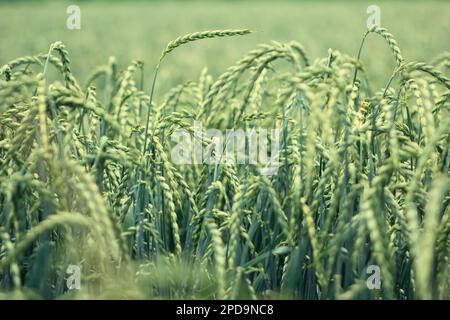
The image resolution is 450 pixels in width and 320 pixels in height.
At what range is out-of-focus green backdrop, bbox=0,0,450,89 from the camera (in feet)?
22.7

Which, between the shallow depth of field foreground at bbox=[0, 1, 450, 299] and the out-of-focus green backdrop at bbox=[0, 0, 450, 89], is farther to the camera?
the out-of-focus green backdrop at bbox=[0, 0, 450, 89]

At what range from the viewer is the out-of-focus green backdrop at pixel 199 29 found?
6918 mm

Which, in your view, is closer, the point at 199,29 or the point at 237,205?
the point at 237,205

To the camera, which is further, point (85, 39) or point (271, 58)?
point (85, 39)

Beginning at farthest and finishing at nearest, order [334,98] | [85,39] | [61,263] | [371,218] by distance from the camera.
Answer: [85,39] → [61,263] → [334,98] → [371,218]

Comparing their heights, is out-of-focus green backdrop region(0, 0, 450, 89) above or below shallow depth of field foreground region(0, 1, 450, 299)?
above

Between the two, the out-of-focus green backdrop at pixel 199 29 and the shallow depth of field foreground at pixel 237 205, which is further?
the out-of-focus green backdrop at pixel 199 29

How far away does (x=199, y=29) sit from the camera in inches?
408

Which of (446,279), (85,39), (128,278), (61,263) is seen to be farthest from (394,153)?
(85,39)

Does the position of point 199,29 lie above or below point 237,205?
above

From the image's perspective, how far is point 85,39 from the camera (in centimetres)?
903

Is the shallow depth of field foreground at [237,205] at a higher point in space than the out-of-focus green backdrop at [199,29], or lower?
lower

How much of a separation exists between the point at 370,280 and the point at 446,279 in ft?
0.83
